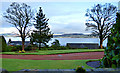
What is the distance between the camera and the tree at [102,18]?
22344 mm

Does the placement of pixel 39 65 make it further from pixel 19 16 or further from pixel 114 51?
pixel 19 16

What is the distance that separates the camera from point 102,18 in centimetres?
2270

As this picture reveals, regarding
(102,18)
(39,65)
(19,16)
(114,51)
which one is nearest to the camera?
(114,51)

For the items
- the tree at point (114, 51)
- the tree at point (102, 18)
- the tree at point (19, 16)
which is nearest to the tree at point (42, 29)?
the tree at point (19, 16)

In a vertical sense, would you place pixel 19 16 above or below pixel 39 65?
above

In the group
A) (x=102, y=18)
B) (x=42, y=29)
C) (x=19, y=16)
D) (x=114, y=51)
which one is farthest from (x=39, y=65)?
(x=102, y=18)

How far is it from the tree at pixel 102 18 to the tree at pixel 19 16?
41.3 feet

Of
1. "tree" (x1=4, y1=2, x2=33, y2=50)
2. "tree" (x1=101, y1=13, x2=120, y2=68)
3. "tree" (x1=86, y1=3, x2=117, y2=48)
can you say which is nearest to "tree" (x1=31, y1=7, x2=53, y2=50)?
"tree" (x1=4, y1=2, x2=33, y2=50)

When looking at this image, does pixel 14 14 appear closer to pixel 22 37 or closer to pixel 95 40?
pixel 22 37

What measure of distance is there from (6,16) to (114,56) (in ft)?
47.1

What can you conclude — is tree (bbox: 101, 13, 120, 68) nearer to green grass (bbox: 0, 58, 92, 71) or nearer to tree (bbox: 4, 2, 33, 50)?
green grass (bbox: 0, 58, 92, 71)

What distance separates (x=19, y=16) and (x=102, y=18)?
1518 centimetres

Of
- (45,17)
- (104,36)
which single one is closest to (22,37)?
(45,17)

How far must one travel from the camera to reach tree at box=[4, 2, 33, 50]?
1497 centimetres
